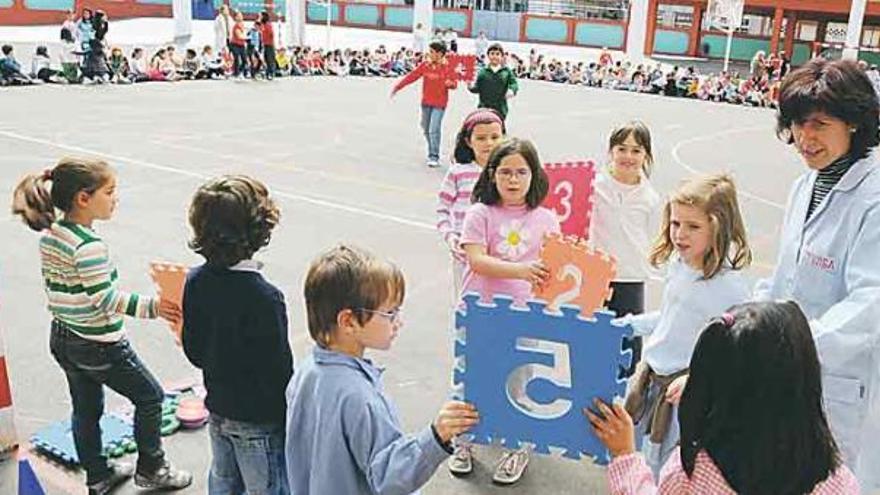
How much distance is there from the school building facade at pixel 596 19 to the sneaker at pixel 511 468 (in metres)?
28.6

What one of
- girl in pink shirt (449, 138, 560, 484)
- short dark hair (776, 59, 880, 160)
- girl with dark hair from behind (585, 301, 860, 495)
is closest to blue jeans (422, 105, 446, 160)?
girl in pink shirt (449, 138, 560, 484)

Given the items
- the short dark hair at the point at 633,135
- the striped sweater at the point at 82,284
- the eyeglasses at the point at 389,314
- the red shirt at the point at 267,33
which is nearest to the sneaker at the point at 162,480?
the striped sweater at the point at 82,284

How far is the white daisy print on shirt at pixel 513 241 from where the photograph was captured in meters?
3.87

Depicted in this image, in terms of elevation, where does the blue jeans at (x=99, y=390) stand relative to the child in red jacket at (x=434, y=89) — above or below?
below

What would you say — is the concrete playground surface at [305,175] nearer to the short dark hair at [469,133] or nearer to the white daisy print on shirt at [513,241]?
the white daisy print on shirt at [513,241]

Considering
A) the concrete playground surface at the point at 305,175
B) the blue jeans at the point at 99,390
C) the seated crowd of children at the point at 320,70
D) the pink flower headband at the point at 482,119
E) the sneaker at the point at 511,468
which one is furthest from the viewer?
the seated crowd of children at the point at 320,70

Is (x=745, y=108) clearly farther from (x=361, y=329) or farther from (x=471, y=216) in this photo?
(x=361, y=329)

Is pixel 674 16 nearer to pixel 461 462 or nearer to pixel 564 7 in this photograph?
pixel 564 7

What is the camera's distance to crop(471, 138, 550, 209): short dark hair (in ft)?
12.5

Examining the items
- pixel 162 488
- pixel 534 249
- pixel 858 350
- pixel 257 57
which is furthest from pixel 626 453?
pixel 257 57

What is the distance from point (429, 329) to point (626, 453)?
3729mm

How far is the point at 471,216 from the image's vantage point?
3.90 metres

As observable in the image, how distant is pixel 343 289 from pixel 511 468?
1996mm

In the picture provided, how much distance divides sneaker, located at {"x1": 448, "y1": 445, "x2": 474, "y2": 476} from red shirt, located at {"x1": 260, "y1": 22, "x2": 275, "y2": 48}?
62.7ft
